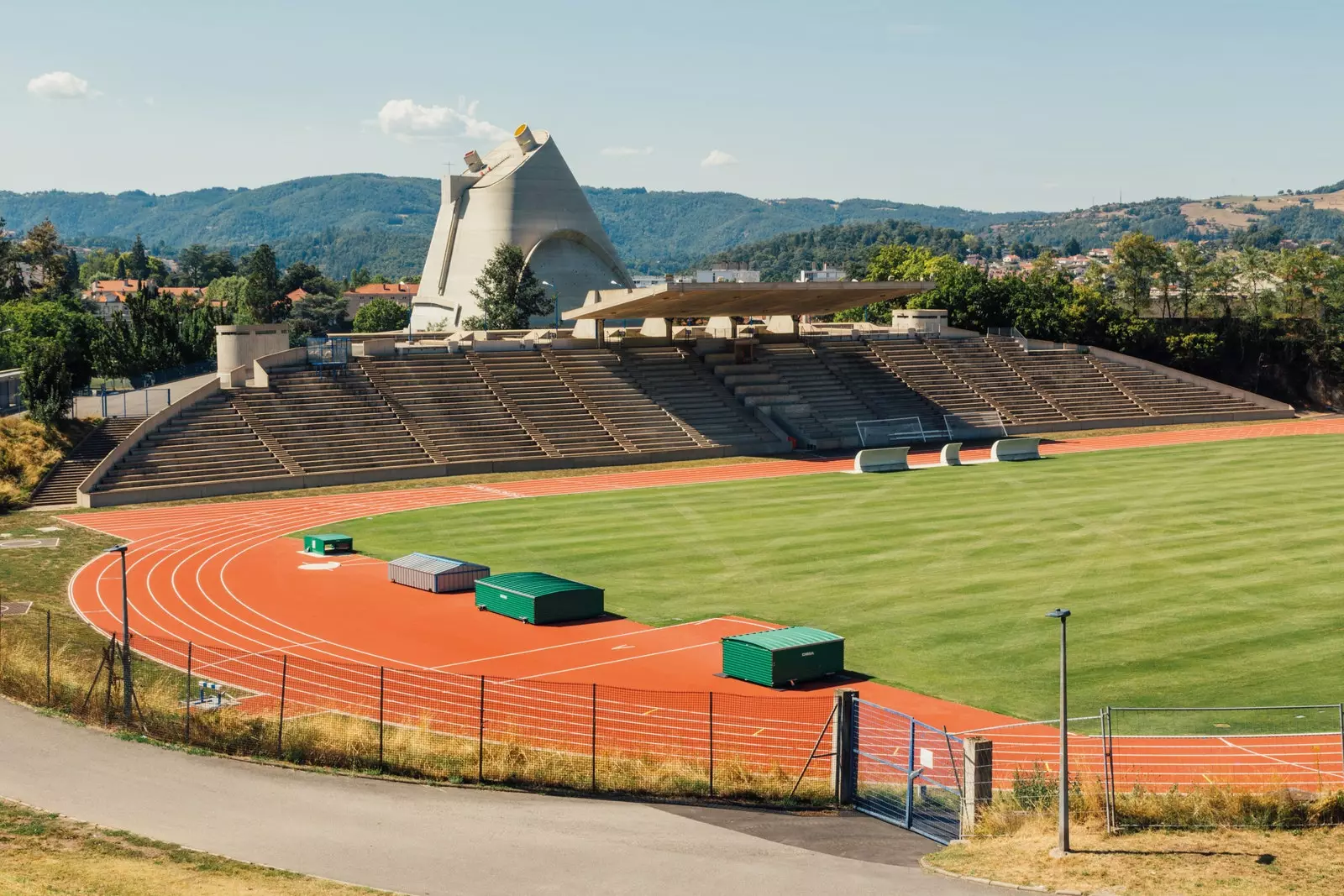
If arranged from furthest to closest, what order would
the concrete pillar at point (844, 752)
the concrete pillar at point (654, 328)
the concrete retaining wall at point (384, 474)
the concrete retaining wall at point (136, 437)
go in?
1. the concrete pillar at point (654, 328)
2. the concrete retaining wall at point (384, 474)
3. the concrete retaining wall at point (136, 437)
4. the concrete pillar at point (844, 752)

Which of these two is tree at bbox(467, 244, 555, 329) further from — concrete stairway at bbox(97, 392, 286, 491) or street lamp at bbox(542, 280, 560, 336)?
concrete stairway at bbox(97, 392, 286, 491)

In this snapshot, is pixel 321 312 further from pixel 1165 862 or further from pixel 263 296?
pixel 1165 862

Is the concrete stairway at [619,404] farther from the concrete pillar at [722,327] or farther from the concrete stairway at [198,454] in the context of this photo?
the concrete stairway at [198,454]

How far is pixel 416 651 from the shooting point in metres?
32.2

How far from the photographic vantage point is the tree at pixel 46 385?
57.6 m

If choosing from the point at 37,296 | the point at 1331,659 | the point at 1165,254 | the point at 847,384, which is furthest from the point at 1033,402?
the point at 37,296

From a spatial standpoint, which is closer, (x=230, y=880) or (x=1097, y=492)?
(x=230, y=880)

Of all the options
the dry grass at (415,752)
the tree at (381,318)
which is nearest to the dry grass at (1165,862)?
the dry grass at (415,752)

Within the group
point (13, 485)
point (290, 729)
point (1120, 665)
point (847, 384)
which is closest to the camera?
point (290, 729)

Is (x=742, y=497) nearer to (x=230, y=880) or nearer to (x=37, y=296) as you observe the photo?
(x=230, y=880)

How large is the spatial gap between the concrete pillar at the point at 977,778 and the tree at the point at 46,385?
49.0 meters

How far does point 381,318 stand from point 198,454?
104 meters

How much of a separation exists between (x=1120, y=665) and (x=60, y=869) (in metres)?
21.7

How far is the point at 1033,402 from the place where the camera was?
86.4m
